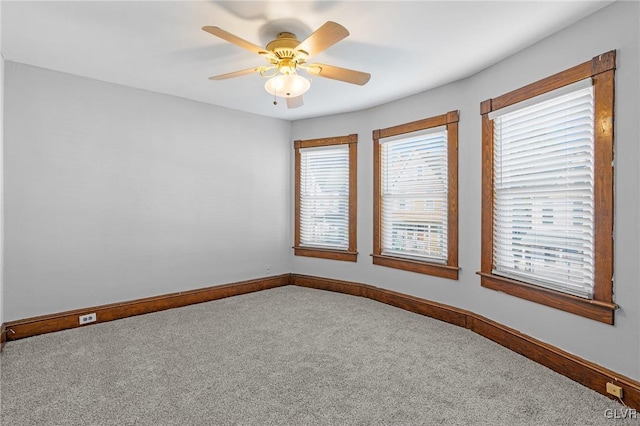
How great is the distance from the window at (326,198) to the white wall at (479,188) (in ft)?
0.49

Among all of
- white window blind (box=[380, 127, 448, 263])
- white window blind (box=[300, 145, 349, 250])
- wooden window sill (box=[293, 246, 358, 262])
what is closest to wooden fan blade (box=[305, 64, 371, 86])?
white window blind (box=[380, 127, 448, 263])

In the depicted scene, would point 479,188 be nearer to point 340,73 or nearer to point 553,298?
point 553,298

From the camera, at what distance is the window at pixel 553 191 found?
7.82 ft

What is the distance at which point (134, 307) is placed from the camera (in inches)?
158

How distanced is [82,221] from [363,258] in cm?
344

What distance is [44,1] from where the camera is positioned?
2338mm

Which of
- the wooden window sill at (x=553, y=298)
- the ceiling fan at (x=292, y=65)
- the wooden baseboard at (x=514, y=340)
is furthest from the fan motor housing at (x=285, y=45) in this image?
the wooden baseboard at (x=514, y=340)

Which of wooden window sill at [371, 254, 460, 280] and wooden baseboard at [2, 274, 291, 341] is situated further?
wooden window sill at [371, 254, 460, 280]

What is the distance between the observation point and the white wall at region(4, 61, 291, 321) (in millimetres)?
3396

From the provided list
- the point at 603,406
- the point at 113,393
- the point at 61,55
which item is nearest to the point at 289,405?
the point at 113,393

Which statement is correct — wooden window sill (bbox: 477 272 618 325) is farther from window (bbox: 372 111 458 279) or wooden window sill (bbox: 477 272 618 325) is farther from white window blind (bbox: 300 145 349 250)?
white window blind (bbox: 300 145 349 250)

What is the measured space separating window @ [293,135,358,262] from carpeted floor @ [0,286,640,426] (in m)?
1.62

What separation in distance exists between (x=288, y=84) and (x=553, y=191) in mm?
2263

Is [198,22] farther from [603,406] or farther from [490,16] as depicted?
[603,406]
